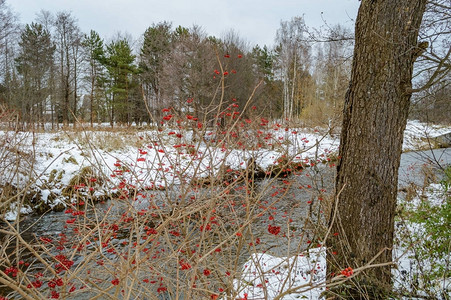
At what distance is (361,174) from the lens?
256cm

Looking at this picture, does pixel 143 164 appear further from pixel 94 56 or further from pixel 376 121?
pixel 94 56

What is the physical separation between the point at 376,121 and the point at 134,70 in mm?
25927

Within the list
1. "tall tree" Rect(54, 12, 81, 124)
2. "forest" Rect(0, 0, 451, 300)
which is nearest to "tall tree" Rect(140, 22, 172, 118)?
"tall tree" Rect(54, 12, 81, 124)

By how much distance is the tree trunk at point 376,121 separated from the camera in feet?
8.04

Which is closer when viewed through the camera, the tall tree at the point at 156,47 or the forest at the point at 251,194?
the forest at the point at 251,194

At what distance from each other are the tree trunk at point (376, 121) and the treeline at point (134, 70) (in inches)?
483

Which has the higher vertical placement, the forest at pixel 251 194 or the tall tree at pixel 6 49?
the tall tree at pixel 6 49

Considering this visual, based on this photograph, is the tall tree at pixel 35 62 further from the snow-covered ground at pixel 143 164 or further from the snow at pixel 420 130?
the snow at pixel 420 130

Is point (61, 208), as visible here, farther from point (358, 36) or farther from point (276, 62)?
point (276, 62)

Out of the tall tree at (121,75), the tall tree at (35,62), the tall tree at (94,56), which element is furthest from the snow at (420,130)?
→ the tall tree at (94,56)

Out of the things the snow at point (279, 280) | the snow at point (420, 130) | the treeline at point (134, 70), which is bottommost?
the snow at point (279, 280)

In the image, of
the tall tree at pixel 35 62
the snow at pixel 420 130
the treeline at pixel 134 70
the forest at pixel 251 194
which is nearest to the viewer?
the forest at pixel 251 194

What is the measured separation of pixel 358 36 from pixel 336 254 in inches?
80.6

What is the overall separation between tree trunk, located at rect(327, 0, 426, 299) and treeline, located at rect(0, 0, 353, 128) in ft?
40.3
